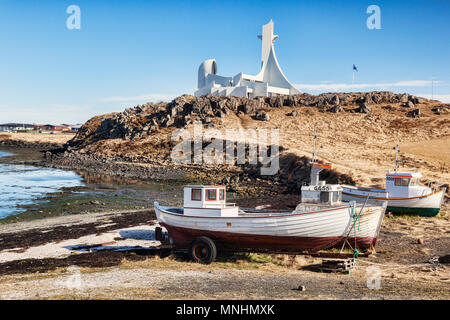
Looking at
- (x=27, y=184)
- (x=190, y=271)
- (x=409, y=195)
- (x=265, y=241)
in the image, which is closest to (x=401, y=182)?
(x=409, y=195)

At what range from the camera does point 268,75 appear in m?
120

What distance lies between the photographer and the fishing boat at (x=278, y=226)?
17844 millimetres

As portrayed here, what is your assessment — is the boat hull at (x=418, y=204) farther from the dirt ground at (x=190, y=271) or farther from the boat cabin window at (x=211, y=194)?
the boat cabin window at (x=211, y=194)

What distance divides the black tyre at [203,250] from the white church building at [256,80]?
88038 millimetres

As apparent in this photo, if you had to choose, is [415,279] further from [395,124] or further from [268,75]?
[268,75]

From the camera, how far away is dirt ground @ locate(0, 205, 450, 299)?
13461 mm

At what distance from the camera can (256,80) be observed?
380ft

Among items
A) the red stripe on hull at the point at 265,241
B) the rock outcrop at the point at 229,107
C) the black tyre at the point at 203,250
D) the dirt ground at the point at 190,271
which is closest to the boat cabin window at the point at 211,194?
the red stripe on hull at the point at 265,241

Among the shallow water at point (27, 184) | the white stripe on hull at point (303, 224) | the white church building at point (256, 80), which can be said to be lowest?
the shallow water at point (27, 184)

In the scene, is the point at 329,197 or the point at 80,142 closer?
the point at 329,197

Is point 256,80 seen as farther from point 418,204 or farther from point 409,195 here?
point 418,204

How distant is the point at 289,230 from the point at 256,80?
102111 millimetres
